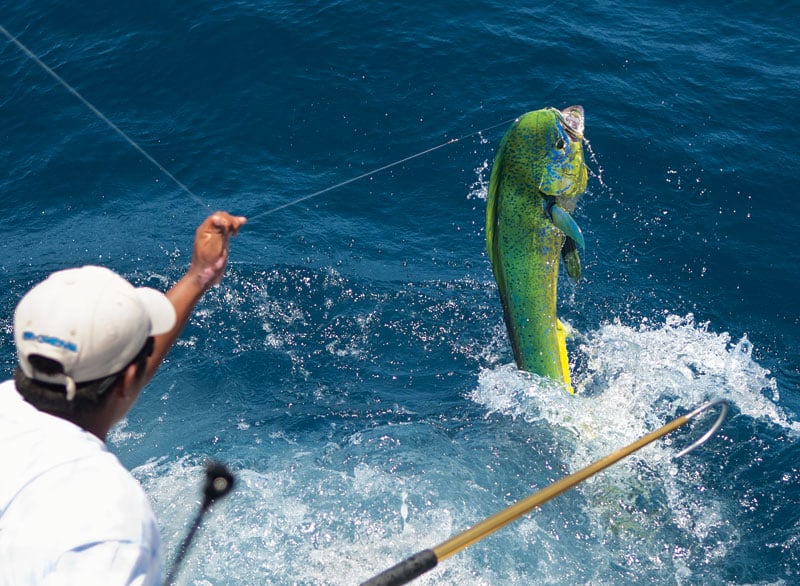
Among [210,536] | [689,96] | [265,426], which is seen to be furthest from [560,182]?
[689,96]

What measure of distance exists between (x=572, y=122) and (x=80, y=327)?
12.8 feet

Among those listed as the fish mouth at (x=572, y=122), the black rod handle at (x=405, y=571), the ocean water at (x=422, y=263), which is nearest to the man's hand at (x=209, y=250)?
the black rod handle at (x=405, y=571)

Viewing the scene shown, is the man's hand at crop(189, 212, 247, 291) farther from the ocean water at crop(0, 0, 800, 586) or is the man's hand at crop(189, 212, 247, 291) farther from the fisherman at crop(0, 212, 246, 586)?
the ocean water at crop(0, 0, 800, 586)

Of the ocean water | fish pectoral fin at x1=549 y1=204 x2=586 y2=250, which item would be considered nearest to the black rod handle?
the ocean water

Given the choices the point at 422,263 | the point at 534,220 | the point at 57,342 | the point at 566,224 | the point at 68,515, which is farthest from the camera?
the point at 422,263

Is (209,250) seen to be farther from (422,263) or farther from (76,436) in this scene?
(422,263)

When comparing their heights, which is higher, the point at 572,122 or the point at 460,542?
the point at 572,122

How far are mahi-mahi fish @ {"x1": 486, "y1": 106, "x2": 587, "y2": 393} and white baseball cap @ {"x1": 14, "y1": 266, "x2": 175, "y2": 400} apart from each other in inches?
136

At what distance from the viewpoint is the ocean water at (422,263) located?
14.6 ft

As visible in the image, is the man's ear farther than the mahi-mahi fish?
No

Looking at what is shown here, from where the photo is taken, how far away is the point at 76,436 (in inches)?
59.0

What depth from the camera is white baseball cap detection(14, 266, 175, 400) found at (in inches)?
58.3

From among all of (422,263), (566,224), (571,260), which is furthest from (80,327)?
(422,263)

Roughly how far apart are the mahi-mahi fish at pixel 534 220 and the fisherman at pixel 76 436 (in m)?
3.35
